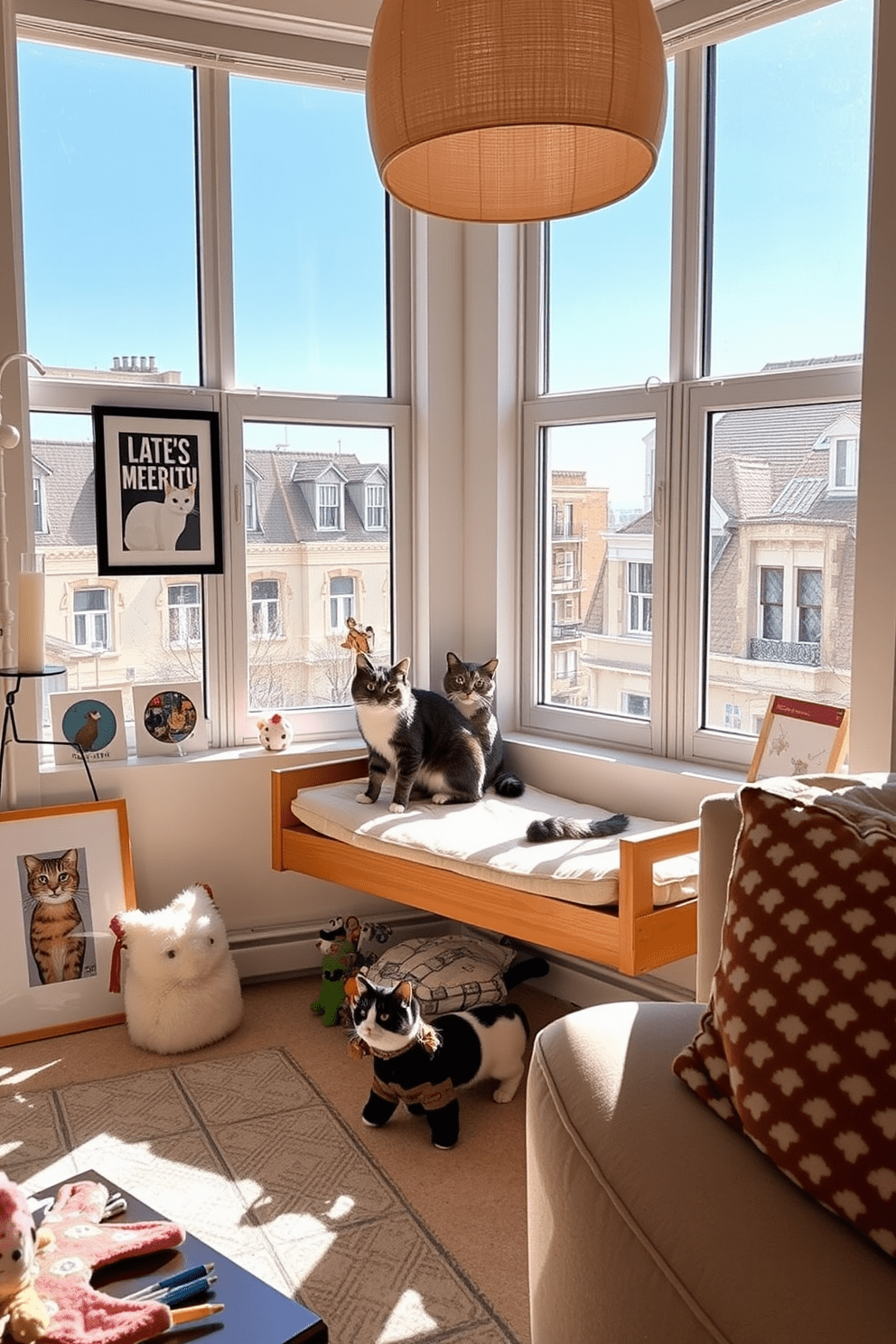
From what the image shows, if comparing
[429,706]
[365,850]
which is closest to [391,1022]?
[365,850]

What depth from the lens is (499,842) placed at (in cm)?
282

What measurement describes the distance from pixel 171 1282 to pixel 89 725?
2086mm

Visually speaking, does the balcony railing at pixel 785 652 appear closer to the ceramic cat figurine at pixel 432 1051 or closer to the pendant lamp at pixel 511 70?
the ceramic cat figurine at pixel 432 1051

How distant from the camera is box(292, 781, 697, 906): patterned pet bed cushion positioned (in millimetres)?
2545

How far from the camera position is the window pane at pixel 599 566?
3.31 m

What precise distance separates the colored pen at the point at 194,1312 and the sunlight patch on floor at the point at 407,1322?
0.65 m

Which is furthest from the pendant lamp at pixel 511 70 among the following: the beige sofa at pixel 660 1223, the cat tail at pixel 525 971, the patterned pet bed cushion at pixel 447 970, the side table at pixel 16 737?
the cat tail at pixel 525 971

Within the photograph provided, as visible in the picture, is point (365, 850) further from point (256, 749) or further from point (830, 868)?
point (830, 868)

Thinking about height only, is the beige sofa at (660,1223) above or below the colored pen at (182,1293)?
above

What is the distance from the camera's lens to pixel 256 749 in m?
3.52

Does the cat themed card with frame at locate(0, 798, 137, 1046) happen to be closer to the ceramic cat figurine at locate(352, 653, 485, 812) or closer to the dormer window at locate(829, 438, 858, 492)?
the ceramic cat figurine at locate(352, 653, 485, 812)

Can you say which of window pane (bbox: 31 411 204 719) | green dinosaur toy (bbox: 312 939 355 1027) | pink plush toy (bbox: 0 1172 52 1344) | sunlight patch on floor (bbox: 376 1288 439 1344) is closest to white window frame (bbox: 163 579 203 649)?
window pane (bbox: 31 411 204 719)

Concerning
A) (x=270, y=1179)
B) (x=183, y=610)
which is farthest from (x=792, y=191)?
(x=270, y=1179)

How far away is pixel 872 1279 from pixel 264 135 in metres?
3.25
